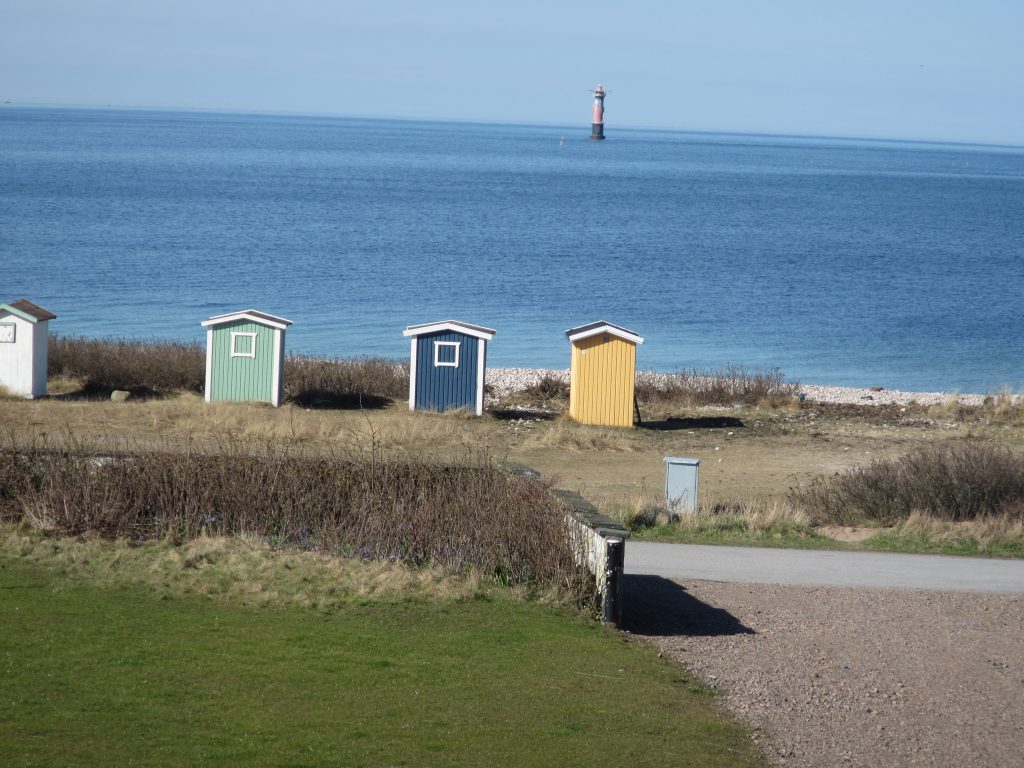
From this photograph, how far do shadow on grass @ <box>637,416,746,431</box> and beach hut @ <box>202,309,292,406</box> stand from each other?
270 inches

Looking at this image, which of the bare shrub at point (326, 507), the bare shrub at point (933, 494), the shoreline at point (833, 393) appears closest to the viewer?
the bare shrub at point (326, 507)

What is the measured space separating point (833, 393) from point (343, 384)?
1231cm

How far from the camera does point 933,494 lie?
15492 millimetres

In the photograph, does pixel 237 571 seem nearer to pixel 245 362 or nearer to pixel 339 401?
pixel 245 362

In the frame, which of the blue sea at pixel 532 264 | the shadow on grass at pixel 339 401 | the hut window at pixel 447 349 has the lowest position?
the shadow on grass at pixel 339 401

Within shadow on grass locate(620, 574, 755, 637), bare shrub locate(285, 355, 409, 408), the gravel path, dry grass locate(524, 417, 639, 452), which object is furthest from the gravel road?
bare shrub locate(285, 355, 409, 408)

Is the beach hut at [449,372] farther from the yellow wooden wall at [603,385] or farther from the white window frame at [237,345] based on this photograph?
the white window frame at [237,345]

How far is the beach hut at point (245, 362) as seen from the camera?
73.4ft

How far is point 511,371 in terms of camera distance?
31562 mm

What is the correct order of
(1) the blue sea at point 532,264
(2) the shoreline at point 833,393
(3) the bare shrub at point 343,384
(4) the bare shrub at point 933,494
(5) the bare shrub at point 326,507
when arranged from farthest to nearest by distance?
(1) the blue sea at point 532,264
(2) the shoreline at point 833,393
(3) the bare shrub at point 343,384
(4) the bare shrub at point 933,494
(5) the bare shrub at point 326,507

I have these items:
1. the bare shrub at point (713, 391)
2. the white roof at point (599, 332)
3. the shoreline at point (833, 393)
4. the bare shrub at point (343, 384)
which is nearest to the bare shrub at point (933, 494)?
the white roof at point (599, 332)

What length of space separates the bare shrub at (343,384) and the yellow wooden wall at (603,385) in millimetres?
3884

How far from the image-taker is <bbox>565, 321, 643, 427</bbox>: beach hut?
2236 cm

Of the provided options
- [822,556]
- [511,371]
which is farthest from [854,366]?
[822,556]
